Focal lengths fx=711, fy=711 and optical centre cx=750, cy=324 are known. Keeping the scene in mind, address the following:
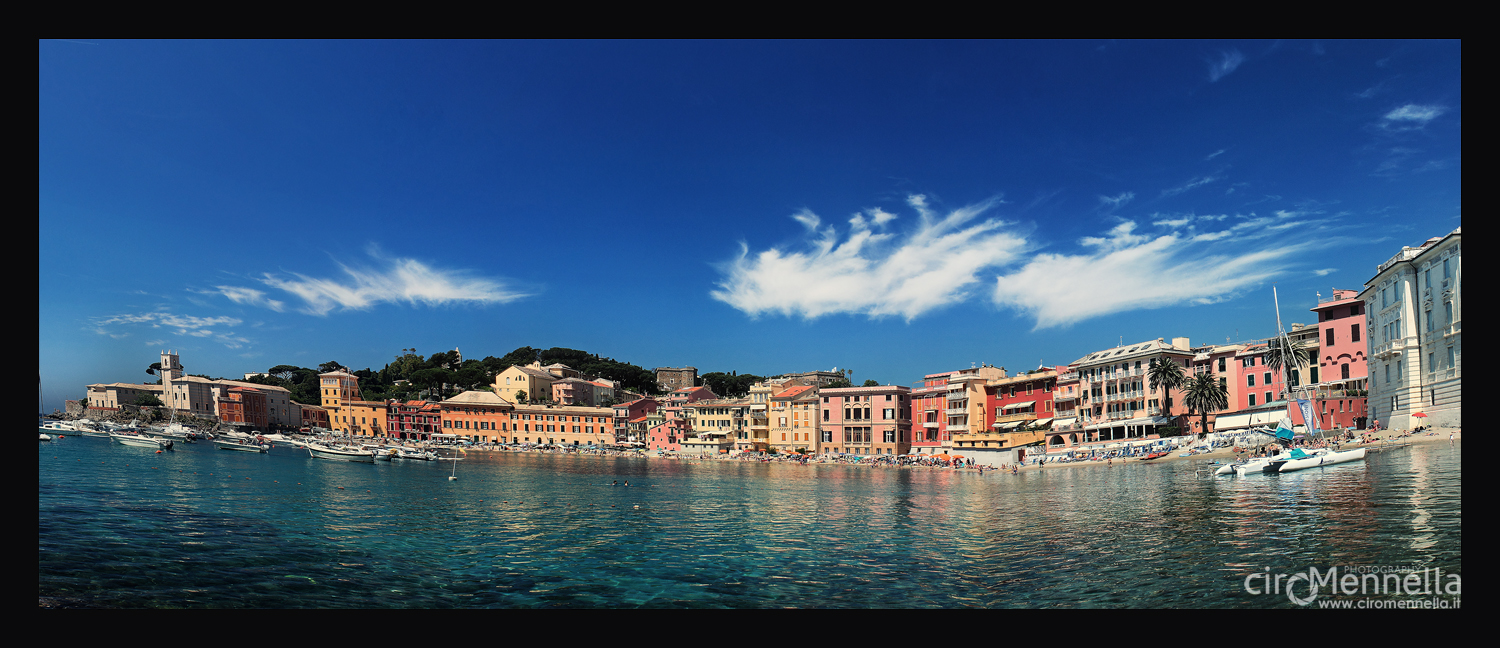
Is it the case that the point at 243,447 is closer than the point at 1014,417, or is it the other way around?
the point at 1014,417

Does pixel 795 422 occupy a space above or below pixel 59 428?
below

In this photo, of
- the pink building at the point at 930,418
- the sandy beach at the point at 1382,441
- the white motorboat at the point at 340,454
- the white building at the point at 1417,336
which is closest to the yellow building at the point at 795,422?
the pink building at the point at 930,418

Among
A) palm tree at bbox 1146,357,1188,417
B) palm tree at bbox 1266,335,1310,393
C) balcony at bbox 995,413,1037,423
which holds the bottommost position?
balcony at bbox 995,413,1037,423

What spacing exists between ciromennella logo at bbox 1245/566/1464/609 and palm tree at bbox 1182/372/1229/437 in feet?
154

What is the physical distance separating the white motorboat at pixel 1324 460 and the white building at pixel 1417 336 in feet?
18.1

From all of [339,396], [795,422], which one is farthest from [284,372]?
[795,422]

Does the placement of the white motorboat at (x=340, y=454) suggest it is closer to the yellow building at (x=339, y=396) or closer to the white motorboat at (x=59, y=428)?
the white motorboat at (x=59, y=428)

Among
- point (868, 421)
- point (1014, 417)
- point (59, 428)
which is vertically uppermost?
point (1014, 417)

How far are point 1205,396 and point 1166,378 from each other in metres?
3.12

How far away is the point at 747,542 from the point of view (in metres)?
23.1

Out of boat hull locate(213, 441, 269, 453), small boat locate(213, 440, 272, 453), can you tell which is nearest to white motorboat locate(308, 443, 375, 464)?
boat hull locate(213, 441, 269, 453)

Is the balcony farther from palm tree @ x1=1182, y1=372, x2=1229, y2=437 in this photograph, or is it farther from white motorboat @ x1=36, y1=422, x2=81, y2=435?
white motorboat @ x1=36, y1=422, x2=81, y2=435

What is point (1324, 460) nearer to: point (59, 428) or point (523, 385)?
point (523, 385)

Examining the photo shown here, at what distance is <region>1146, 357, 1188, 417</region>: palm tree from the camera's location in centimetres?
5875
